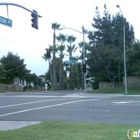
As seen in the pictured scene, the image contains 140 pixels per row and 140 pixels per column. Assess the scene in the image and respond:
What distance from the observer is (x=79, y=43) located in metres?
75.7

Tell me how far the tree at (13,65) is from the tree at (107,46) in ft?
64.2

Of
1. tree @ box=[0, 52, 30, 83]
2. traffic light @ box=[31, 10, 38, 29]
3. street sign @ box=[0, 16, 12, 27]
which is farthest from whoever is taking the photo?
tree @ box=[0, 52, 30, 83]

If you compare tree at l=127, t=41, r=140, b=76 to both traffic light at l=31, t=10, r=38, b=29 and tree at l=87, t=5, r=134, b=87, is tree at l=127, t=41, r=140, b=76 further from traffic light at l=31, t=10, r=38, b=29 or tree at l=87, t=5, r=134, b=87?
traffic light at l=31, t=10, r=38, b=29

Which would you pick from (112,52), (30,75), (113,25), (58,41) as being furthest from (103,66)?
(30,75)

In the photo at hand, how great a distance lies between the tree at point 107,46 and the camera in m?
40.7

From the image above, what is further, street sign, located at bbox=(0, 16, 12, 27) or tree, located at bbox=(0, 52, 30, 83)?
tree, located at bbox=(0, 52, 30, 83)

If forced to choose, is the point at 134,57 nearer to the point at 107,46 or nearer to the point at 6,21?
the point at 107,46

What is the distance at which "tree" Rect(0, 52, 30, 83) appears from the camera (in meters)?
66.1

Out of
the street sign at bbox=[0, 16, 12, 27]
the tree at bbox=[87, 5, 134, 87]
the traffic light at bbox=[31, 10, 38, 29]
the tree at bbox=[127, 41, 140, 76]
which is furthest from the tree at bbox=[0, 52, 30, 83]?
the street sign at bbox=[0, 16, 12, 27]

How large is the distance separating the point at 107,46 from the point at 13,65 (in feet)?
96.2

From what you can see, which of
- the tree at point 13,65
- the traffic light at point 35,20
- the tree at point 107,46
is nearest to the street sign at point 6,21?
the traffic light at point 35,20

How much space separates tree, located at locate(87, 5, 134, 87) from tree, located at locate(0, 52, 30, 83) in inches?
770

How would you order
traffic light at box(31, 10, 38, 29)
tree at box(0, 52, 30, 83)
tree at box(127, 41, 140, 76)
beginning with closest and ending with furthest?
traffic light at box(31, 10, 38, 29), tree at box(127, 41, 140, 76), tree at box(0, 52, 30, 83)

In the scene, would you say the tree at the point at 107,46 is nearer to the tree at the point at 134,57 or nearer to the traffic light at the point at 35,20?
the tree at the point at 134,57
